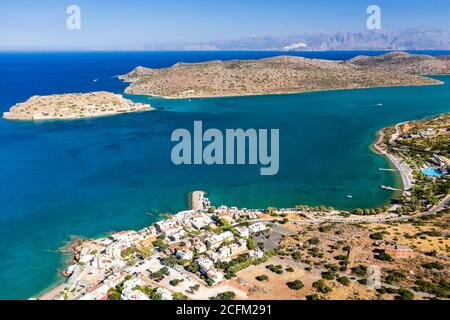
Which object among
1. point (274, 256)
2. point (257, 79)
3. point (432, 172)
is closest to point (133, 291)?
point (274, 256)

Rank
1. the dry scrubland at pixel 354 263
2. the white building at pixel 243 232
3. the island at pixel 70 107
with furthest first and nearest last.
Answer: the island at pixel 70 107, the white building at pixel 243 232, the dry scrubland at pixel 354 263

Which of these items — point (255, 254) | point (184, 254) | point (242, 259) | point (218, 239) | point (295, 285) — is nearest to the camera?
point (295, 285)

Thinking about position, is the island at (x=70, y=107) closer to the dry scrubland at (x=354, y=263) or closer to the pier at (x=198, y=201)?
the pier at (x=198, y=201)

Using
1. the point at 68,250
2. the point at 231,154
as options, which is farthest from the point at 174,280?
the point at 231,154

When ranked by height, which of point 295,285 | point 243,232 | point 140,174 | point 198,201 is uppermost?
point 140,174

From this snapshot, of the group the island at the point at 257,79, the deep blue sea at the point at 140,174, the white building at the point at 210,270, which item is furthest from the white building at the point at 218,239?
the island at the point at 257,79

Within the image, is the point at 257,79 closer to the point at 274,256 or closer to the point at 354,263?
the point at 274,256
